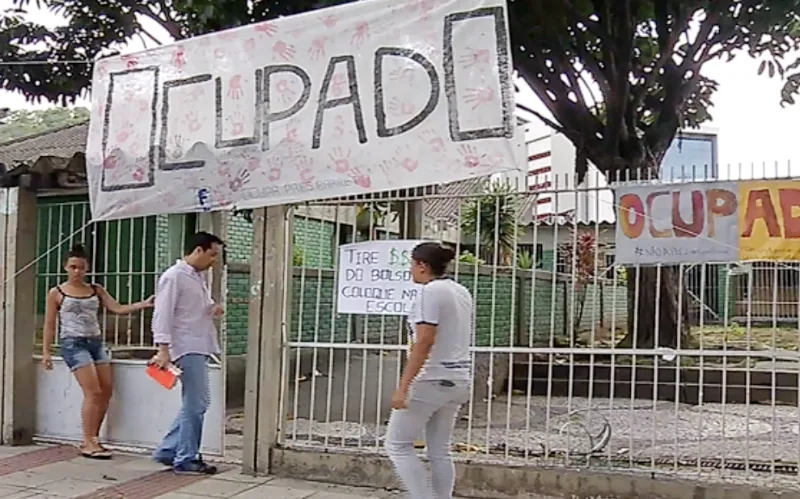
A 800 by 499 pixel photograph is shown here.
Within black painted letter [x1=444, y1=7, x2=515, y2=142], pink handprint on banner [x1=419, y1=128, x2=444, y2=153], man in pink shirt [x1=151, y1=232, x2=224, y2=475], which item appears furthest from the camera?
man in pink shirt [x1=151, y1=232, x2=224, y2=475]

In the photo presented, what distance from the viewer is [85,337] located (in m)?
6.59

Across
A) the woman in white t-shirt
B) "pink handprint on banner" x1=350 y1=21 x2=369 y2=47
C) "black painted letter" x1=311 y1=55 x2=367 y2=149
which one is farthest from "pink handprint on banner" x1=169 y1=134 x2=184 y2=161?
the woman in white t-shirt

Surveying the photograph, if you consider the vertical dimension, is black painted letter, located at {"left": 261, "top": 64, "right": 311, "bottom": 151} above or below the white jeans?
above

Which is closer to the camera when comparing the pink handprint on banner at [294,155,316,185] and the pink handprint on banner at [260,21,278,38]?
the pink handprint on banner at [294,155,316,185]

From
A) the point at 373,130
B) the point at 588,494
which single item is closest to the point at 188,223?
the point at 373,130

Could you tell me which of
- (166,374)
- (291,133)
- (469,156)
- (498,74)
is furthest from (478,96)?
(166,374)

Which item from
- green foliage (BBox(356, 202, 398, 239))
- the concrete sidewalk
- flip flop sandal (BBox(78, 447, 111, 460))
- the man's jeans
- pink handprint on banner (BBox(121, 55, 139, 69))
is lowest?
the concrete sidewalk

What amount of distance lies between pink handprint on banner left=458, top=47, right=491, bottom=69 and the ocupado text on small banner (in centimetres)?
113

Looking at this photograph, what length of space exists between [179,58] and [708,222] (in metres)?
3.70

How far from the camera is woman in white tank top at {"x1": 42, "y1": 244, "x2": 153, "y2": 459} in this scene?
6539 millimetres

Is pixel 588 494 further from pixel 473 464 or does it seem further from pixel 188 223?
pixel 188 223

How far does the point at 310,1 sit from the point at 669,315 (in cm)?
441

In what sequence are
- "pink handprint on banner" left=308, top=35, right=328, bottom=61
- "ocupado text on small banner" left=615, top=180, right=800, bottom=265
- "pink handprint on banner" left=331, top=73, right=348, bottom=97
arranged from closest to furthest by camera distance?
"ocupado text on small banner" left=615, top=180, right=800, bottom=265 → "pink handprint on banner" left=331, top=73, right=348, bottom=97 → "pink handprint on banner" left=308, top=35, right=328, bottom=61

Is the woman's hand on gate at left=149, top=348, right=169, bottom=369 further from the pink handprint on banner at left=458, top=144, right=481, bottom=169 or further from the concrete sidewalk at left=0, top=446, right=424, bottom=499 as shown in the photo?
the pink handprint on banner at left=458, top=144, right=481, bottom=169
